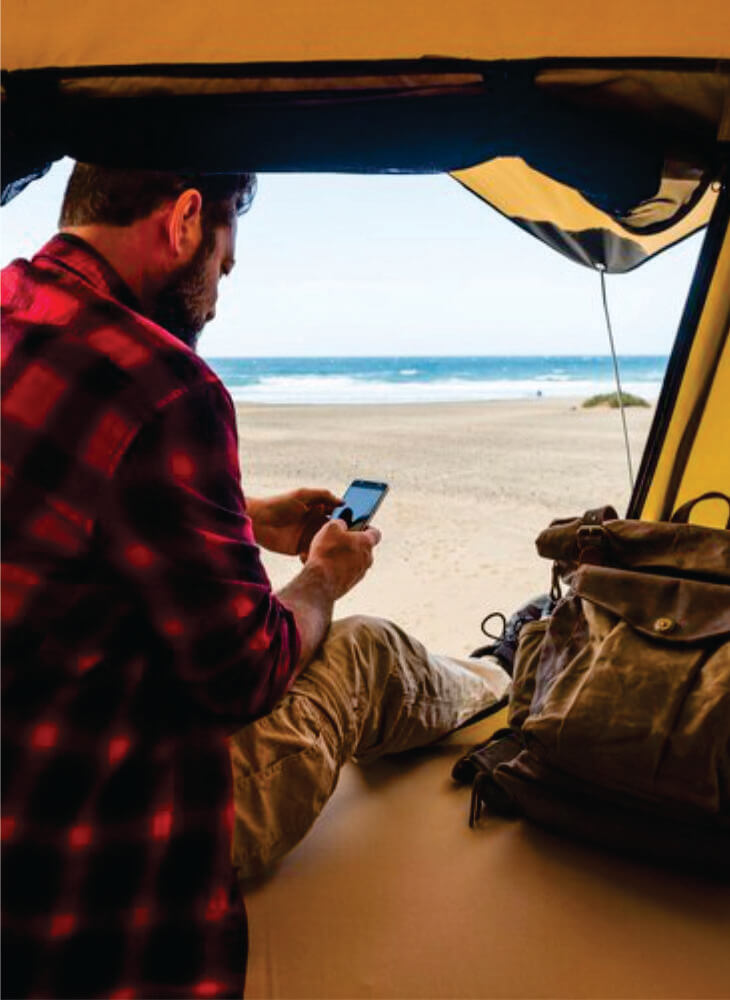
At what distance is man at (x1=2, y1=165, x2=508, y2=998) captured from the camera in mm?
976

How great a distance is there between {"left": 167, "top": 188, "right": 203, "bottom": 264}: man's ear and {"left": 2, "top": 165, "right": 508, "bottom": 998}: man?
77mm

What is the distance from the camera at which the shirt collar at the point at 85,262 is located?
1104mm

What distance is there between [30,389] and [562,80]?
42.0 inches

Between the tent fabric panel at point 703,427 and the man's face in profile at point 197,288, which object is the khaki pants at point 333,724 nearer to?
the man's face in profile at point 197,288

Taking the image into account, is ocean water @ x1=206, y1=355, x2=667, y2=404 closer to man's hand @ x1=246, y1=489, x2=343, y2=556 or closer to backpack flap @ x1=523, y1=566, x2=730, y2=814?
man's hand @ x1=246, y1=489, x2=343, y2=556

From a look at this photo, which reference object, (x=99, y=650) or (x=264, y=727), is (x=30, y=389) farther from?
(x=264, y=727)

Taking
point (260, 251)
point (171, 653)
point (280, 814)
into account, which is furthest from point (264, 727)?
point (260, 251)

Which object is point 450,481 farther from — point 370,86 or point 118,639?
point 118,639

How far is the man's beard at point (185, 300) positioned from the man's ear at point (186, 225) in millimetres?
15

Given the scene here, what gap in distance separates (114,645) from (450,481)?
5152 mm

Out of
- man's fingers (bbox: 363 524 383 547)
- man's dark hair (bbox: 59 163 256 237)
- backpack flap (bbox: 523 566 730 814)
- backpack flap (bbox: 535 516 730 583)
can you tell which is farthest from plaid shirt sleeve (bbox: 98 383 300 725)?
backpack flap (bbox: 535 516 730 583)

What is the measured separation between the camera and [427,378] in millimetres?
21562

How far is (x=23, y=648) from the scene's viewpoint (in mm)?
981

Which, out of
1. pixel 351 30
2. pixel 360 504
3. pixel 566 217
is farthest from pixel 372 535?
pixel 566 217
